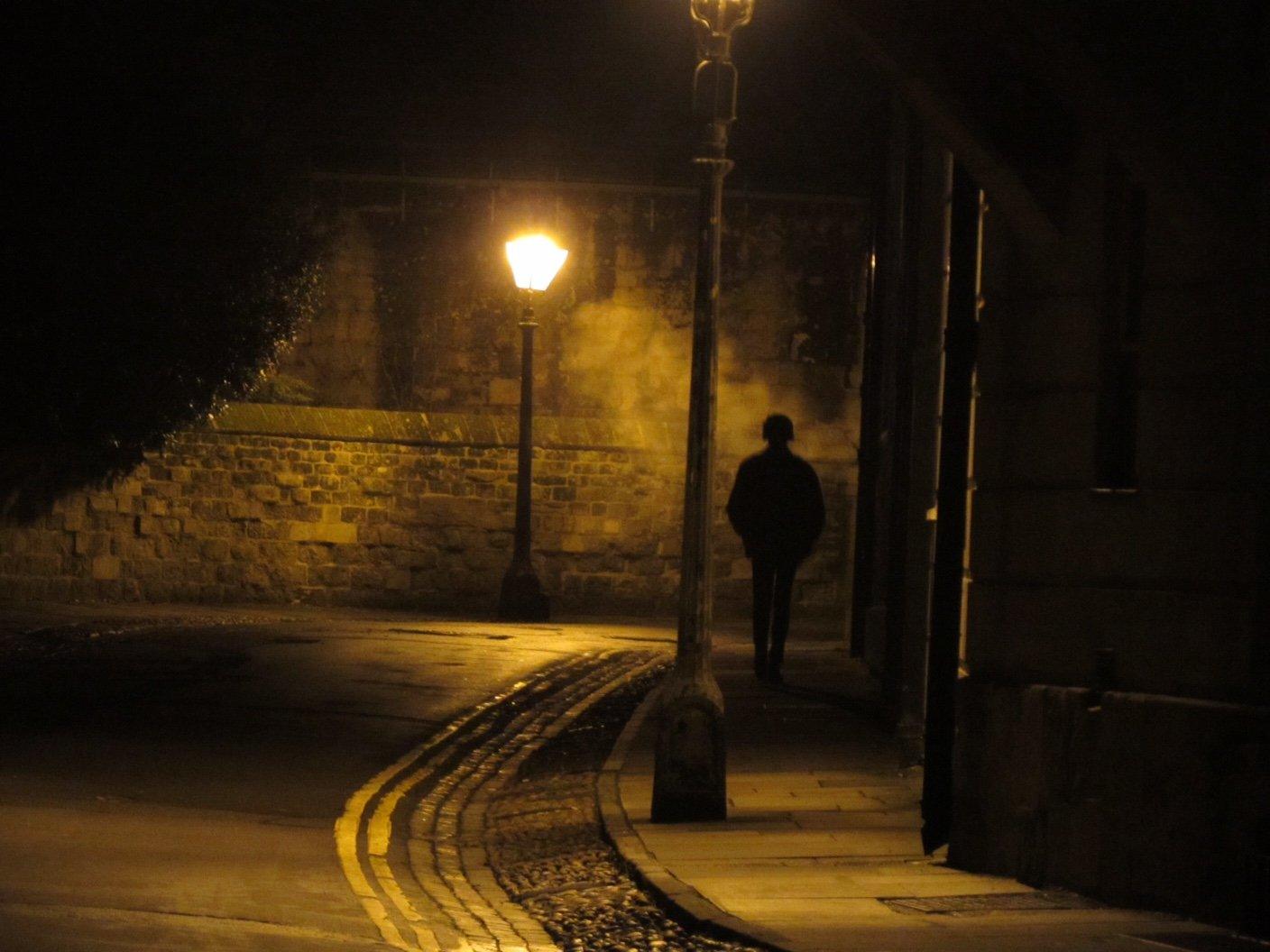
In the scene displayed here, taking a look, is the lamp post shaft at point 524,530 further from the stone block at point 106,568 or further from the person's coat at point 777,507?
the person's coat at point 777,507

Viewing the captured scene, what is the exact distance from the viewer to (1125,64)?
257 inches

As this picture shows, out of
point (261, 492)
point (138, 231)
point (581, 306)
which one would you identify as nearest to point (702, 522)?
point (138, 231)

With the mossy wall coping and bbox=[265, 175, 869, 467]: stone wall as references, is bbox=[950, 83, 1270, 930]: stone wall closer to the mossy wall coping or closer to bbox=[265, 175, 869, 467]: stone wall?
the mossy wall coping

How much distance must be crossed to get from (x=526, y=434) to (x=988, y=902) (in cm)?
1268

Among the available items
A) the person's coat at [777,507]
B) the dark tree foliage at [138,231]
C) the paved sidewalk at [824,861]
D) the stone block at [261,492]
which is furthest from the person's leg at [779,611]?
the stone block at [261,492]

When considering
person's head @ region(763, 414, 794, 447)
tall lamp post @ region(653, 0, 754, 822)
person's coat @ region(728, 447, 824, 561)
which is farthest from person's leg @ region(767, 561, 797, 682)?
tall lamp post @ region(653, 0, 754, 822)

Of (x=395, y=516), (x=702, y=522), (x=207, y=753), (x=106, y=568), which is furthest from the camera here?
(x=395, y=516)

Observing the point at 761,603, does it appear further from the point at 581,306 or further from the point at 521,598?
the point at 581,306

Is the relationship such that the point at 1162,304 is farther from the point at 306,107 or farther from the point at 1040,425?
the point at 306,107

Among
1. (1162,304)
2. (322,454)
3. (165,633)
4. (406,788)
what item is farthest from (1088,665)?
(322,454)

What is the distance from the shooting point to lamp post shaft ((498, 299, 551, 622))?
1888 centimetres

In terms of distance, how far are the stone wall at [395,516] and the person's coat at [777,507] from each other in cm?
819

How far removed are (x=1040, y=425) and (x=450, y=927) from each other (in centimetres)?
300

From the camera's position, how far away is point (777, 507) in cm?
1362
